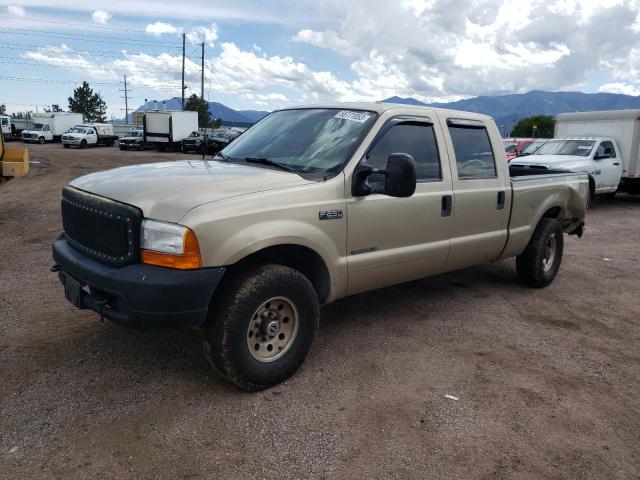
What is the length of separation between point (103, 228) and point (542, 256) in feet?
15.4

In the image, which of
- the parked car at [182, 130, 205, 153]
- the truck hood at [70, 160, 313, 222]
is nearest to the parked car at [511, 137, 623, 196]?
the truck hood at [70, 160, 313, 222]

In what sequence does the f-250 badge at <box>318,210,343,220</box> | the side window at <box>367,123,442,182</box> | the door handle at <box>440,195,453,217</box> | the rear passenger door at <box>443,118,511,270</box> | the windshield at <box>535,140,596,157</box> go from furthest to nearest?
1. the windshield at <box>535,140,596,157</box>
2. the rear passenger door at <box>443,118,511,270</box>
3. the door handle at <box>440,195,453,217</box>
4. the side window at <box>367,123,442,182</box>
5. the f-250 badge at <box>318,210,343,220</box>

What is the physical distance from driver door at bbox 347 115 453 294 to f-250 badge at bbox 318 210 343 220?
97 millimetres

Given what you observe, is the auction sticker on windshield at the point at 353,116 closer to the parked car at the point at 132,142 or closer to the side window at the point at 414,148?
the side window at the point at 414,148

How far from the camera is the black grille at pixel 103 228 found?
10.2 ft

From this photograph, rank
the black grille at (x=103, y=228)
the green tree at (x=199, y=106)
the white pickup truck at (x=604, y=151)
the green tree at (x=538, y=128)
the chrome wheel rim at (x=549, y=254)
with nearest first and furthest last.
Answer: the black grille at (x=103, y=228), the chrome wheel rim at (x=549, y=254), the white pickup truck at (x=604, y=151), the green tree at (x=199, y=106), the green tree at (x=538, y=128)

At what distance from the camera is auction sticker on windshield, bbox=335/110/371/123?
417cm

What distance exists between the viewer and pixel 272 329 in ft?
11.4

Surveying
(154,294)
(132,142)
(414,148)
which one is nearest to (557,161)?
(414,148)

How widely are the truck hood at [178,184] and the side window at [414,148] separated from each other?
0.75 meters

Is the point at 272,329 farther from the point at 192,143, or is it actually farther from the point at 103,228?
the point at 192,143

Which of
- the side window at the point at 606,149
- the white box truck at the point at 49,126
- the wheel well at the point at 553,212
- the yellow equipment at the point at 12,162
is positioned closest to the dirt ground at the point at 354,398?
the wheel well at the point at 553,212

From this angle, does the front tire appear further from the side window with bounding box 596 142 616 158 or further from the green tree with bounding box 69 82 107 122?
the green tree with bounding box 69 82 107 122

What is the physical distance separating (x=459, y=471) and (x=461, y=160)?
286 centimetres
